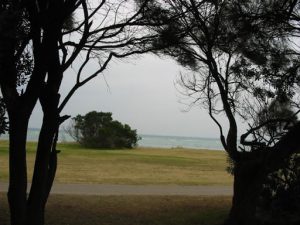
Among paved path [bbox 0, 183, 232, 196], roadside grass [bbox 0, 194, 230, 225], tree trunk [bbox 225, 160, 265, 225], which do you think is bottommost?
roadside grass [bbox 0, 194, 230, 225]

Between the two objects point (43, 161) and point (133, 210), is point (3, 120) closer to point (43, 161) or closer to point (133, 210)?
point (43, 161)

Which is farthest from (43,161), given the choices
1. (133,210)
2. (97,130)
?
(97,130)

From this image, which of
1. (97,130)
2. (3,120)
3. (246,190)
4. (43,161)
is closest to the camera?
(3,120)

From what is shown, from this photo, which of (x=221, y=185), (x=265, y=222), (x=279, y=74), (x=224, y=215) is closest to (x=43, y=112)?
(x=279, y=74)

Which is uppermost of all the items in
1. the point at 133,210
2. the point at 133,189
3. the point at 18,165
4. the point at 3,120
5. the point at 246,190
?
the point at 3,120

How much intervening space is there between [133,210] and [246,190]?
4.26 m

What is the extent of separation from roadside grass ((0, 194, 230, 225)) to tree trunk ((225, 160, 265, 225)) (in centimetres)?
205

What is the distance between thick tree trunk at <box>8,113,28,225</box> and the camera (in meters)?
7.62

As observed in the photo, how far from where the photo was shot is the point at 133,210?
497 inches

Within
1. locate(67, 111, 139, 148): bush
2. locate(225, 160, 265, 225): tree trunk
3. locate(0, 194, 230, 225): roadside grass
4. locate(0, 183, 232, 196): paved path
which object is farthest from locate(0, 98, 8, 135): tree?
locate(67, 111, 139, 148): bush

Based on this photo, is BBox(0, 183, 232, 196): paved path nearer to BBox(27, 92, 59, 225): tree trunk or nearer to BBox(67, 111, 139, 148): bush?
BBox(27, 92, 59, 225): tree trunk

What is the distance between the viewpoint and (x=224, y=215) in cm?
1220

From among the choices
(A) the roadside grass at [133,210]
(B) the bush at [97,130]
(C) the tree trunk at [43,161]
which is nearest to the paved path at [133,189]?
(A) the roadside grass at [133,210]

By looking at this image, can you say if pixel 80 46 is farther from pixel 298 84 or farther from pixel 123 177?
pixel 123 177
